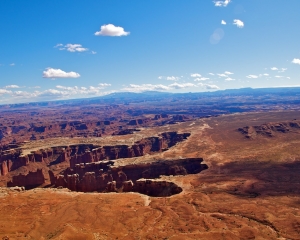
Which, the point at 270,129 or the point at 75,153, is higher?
the point at 270,129

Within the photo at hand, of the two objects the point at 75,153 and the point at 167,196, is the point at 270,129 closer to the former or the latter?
the point at 75,153

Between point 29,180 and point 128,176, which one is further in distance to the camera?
point 29,180

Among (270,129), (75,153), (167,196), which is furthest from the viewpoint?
(270,129)

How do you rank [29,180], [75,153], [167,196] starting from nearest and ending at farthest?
[167,196], [29,180], [75,153]

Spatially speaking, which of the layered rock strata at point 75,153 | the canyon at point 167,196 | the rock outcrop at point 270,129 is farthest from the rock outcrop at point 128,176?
the rock outcrop at point 270,129

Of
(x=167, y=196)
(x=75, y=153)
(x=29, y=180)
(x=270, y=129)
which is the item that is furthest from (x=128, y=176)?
(x=270, y=129)

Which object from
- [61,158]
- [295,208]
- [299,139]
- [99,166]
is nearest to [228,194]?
[295,208]

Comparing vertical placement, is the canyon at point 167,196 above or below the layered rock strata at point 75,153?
above

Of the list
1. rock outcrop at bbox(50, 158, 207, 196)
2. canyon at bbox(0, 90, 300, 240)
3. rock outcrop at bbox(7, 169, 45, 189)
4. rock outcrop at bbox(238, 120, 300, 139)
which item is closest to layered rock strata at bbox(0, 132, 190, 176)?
canyon at bbox(0, 90, 300, 240)

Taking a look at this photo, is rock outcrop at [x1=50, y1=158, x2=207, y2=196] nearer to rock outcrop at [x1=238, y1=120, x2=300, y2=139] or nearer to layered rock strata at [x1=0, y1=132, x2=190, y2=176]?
layered rock strata at [x1=0, y1=132, x2=190, y2=176]

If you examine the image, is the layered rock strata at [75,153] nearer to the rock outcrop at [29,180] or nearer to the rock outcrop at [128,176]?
the rock outcrop at [29,180]

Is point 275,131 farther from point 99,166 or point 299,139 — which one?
point 99,166
